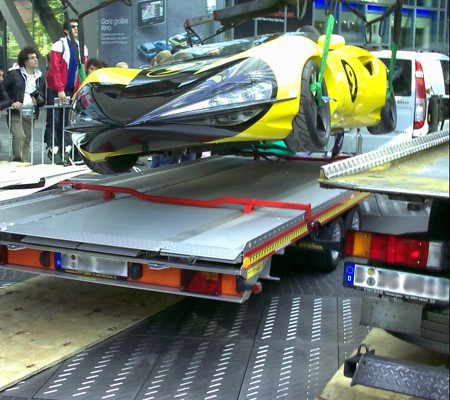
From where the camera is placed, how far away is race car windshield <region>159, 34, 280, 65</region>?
618 centimetres

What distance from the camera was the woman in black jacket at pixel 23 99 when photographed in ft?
33.4

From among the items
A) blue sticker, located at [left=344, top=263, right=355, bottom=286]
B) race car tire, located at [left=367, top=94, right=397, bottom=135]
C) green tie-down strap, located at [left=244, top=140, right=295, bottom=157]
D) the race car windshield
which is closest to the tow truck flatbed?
blue sticker, located at [left=344, top=263, right=355, bottom=286]

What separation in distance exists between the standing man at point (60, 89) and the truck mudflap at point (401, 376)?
735 centimetres

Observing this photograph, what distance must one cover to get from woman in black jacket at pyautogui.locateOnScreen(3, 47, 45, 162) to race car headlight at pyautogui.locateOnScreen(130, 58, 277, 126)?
5.73 m

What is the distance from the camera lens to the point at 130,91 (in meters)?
5.25

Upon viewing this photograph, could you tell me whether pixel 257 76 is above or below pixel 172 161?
above

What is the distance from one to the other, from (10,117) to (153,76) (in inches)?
215

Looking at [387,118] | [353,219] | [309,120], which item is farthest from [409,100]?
[309,120]

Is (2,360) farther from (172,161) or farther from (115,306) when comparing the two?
(172,161)

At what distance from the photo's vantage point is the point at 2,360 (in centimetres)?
439

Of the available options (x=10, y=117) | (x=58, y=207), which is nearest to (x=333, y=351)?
Result: (x=58, y=207)

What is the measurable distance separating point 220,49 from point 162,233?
2.50m

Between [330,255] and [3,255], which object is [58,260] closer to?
[3,255]

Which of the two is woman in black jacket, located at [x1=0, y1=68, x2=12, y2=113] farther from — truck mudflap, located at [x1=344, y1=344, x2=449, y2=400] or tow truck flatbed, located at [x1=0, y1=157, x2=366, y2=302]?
truck mudflap, located at [x1=344, y1=344, x2=449, y2=400]
